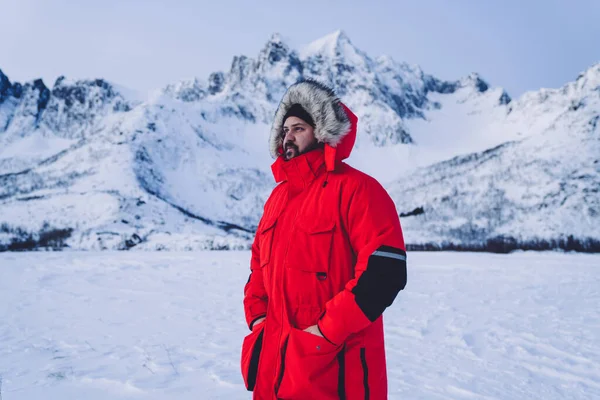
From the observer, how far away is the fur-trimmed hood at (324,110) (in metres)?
2.43

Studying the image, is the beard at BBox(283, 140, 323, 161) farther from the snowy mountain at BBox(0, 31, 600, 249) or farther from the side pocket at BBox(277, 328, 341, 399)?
the snowy mountain at BBox(0, 31, 600, 249)

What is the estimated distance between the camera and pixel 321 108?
2547 millimetres

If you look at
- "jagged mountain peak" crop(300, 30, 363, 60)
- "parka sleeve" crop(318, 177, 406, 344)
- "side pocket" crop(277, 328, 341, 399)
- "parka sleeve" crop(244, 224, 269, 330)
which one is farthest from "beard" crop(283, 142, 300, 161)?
"jagged mountain peak" crop(300, 30, 363, 60)

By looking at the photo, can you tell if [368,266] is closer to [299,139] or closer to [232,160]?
[299,139]

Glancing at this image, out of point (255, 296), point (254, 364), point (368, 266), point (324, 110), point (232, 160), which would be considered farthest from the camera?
point (232, 160)

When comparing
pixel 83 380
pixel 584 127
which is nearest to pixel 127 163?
pixel 83 380

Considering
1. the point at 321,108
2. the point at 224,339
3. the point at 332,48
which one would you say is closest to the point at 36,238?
the point at 224,339

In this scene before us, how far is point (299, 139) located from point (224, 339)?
16.6 ft

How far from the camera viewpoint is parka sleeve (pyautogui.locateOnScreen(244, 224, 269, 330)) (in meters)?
2.64

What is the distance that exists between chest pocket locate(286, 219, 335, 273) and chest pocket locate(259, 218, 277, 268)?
285 mm

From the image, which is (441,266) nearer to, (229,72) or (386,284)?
(386,284)

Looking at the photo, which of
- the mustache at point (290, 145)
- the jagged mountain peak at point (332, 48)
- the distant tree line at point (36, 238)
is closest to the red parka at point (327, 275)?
the mustache at point (290, 145)

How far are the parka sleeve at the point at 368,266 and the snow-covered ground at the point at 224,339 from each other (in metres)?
2.89

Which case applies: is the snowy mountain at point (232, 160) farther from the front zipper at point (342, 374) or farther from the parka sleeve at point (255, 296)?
the front zipper at point (342, 374)
